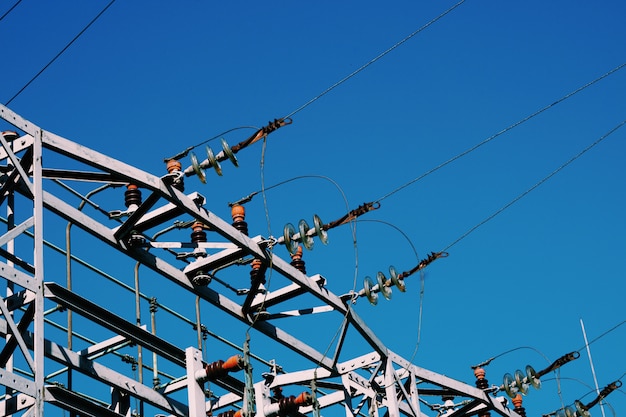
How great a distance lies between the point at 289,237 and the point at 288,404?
1.88 metres

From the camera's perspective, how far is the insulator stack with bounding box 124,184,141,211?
13.1 meters

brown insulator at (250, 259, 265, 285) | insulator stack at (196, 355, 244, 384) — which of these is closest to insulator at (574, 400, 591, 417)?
brown insulator at (250, 259, 265, 285)

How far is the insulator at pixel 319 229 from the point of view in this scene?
46.7 ft

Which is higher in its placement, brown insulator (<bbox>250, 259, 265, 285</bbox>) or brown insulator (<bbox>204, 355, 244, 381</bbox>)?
brown insulator (<bbox>250, 259, 265, 285</bbox>)

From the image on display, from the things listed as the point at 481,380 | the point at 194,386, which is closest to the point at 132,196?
the point at 194,386

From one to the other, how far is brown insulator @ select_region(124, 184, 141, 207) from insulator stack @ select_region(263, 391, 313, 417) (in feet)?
8.70

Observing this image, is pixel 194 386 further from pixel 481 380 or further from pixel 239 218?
pixel 481 380

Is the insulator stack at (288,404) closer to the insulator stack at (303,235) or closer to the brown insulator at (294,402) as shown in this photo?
the brown insulator at (294,402)

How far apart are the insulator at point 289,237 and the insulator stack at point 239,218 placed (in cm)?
46

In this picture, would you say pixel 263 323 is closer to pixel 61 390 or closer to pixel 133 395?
pixel 133 395

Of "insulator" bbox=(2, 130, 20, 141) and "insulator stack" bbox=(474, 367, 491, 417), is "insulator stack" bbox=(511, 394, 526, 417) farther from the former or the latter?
"insulator" bbox=(2, 130, 20, 141)

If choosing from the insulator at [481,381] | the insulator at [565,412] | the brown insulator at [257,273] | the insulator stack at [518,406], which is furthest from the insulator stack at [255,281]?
the insulator at [565,412]

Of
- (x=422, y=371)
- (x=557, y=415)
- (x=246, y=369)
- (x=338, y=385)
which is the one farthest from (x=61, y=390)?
(x=557, y=415)

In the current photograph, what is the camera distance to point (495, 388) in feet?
58.0
